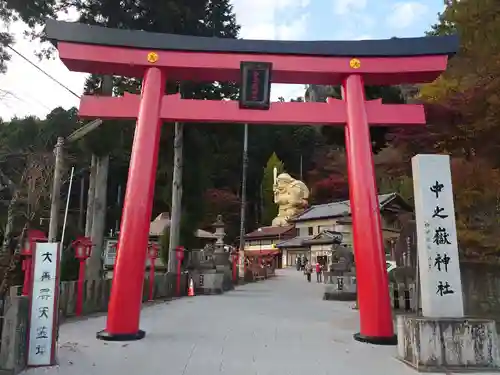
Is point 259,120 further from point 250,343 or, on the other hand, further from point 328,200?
point 328,200

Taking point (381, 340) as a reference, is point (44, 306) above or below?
above

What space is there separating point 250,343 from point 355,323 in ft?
12.4

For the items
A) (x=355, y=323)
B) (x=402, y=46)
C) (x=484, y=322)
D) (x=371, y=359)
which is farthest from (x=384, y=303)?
(x=402, y=46)

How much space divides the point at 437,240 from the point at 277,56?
4.87m

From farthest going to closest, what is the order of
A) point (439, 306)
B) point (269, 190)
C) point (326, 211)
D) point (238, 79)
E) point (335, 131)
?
point (269, 190) → point (326, 211) → point (335, 131) → point (238, 79) → point (439, 306)

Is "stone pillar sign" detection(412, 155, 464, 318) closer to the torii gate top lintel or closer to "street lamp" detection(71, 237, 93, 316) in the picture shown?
the torii gate top lintel

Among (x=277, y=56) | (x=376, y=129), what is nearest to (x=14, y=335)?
(x=277, y=56)

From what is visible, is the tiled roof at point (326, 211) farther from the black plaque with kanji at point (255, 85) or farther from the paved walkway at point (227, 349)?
the black plaque with kanji at point (255, 85)

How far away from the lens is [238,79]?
30.5ft

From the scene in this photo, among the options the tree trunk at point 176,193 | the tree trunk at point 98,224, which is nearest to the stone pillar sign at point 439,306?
the tree trunk at point 98,224

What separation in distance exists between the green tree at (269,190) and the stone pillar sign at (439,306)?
173 feet

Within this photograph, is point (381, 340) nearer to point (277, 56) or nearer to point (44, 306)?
point (44, 306)

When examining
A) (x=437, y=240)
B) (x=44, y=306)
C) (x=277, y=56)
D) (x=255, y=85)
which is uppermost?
(x=277, y=56)

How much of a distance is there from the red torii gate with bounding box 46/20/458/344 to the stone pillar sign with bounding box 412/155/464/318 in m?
1.70
